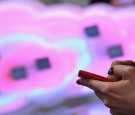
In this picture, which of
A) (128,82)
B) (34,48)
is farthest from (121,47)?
(128,82)

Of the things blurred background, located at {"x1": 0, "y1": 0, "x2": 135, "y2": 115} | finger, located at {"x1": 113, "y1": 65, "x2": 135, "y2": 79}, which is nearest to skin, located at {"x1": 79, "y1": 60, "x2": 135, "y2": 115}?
finger, located at {"x1": 113, "y1": 65, "x2": 135, "y2": 79}

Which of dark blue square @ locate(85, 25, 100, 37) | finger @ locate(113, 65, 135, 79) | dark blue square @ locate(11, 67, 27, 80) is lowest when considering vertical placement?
dark blue square @ locate(11, 67, 27, 80)

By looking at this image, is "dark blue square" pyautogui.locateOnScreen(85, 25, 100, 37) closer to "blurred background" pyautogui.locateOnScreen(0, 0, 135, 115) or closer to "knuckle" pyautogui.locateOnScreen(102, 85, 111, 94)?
"blurred background" pyautogui.locateOnScreen(0, 0, 135, 115)

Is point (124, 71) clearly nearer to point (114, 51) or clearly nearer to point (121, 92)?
point (121, 92)

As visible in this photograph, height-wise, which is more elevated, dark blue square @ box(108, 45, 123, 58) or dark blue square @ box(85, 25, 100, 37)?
dark blue square @ box(85, 25, 100, 37)

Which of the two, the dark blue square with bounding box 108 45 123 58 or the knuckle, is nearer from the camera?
the knuckle

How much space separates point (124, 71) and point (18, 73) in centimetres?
64

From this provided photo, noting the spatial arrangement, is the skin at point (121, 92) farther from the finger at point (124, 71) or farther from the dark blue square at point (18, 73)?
the dark blue square at point (18, 73)

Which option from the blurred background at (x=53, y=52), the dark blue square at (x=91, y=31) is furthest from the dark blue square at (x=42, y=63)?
the dark blue square at (x=91, y=31)

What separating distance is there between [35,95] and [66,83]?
11 centimetres

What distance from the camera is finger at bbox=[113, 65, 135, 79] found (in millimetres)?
490

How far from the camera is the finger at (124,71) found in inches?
19.3

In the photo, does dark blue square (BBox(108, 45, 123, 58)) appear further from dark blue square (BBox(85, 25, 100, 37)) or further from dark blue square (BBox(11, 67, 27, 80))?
dark blue square (BBox(11, 67, 27, 80))

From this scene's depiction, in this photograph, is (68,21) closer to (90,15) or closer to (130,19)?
(90,15)
